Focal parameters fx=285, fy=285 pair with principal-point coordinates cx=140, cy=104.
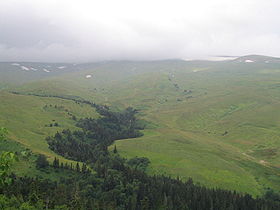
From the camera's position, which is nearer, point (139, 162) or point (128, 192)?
point (128, 192)

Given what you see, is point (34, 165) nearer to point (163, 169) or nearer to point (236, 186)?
point (163, 169)

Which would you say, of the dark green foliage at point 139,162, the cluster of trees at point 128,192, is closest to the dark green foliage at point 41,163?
the cluster of trees at point 128,192

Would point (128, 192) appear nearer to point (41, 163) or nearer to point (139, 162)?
point (41, 163)

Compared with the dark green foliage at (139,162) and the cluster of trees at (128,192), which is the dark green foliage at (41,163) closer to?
the cluster of trees at (128,192)

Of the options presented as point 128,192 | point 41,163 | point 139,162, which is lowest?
point 139,162

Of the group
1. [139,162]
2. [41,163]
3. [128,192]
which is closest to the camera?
[128,192]

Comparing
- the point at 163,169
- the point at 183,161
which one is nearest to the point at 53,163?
the point at 163,169

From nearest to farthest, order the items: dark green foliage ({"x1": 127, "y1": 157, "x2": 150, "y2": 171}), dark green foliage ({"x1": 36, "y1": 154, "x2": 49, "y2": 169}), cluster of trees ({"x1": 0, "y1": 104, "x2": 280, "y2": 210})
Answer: cluster of trees ({"x1": 0, "y1": 104, "x2": 280, "y2": 210}), dark green foliage ({"x1": 36, "y1": 154, "x2": 49, "y2": 169}), dark green foliage ({"x1": 127, "y1": 157, "x2": 150, "y2": 171})

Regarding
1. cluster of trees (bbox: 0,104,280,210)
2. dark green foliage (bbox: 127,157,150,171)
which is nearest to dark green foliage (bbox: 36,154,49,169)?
→ cluster of trees (bbox: 0,104,280,210)

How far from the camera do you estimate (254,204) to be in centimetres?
12338

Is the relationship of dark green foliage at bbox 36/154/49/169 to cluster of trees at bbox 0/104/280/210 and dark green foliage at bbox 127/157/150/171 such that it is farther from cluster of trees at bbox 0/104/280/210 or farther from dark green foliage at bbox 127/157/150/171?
dark green foliage at bbox 127/157/150/171

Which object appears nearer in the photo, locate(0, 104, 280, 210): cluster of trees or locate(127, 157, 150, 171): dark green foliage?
locate(0, 104, 280, 210): cluster of trees

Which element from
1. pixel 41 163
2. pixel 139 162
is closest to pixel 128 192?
pixel 41 163

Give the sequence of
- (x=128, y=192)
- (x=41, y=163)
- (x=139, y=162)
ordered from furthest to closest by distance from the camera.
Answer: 1. (x=139, y=162)
2. (x=41, y=163)
3. (x=128, y=192)
